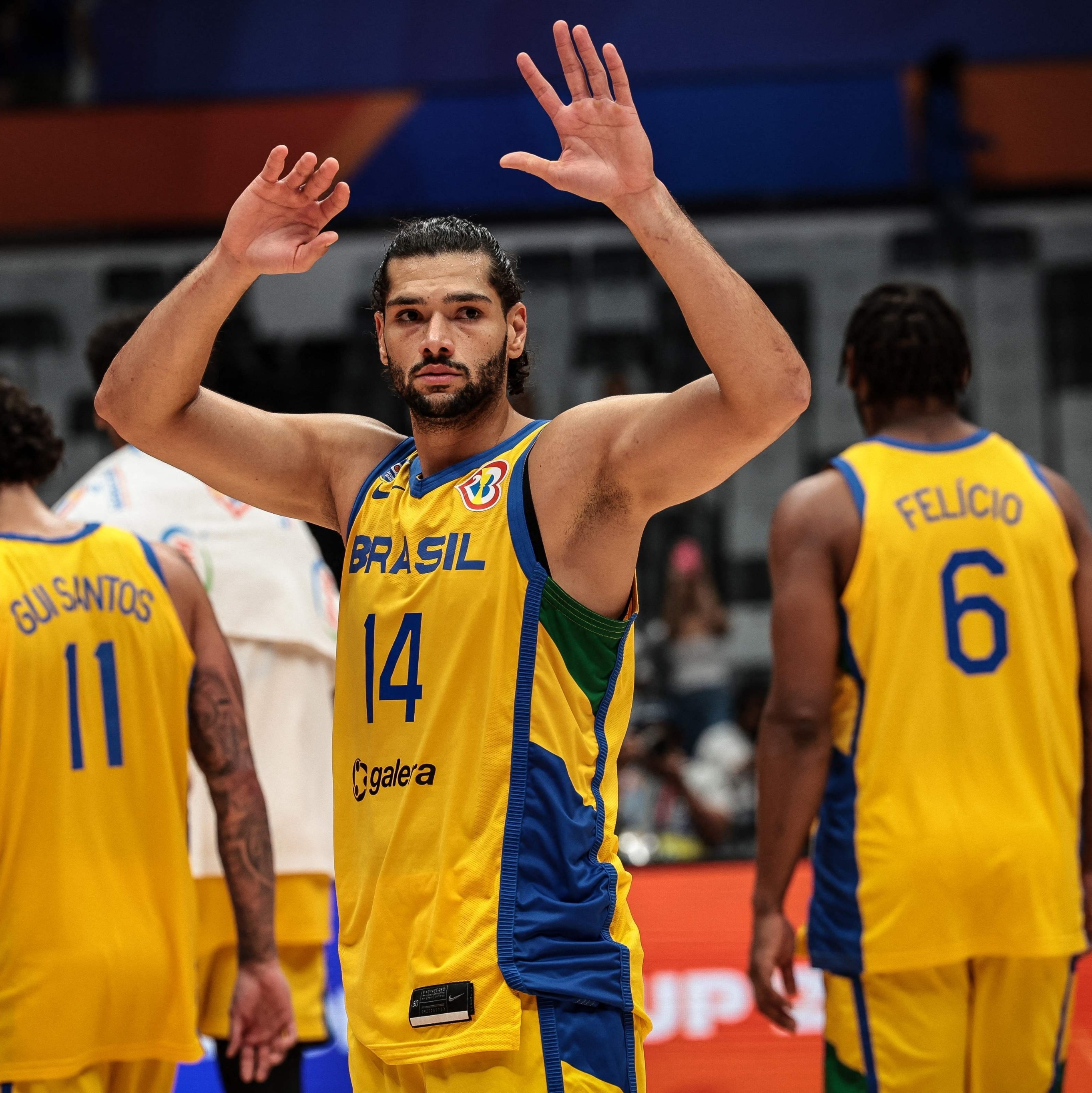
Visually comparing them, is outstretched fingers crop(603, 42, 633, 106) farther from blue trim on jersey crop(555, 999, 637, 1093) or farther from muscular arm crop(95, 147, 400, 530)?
blue trim on jersey crop(555, 999, 637, 1093)

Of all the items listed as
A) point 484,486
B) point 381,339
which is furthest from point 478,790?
point 381,339

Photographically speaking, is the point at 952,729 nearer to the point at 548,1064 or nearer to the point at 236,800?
the point at 548,1064

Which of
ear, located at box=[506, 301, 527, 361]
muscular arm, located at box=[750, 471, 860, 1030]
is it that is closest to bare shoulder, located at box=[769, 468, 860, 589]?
muscular arm, located at box=[750, 471, 860, 1030]

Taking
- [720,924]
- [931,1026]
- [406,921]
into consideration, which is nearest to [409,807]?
[406,921]

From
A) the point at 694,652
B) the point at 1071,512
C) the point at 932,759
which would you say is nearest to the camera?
the point at 932,759

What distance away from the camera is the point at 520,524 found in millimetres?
2643

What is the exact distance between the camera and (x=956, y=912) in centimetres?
320

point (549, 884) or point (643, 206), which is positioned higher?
point (643, 206)

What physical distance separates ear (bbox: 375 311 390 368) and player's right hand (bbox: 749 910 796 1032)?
159 centimetres

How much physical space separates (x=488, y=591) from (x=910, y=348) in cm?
153

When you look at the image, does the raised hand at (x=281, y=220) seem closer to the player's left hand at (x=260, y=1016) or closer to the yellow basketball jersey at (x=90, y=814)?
the yellow basketball jersey at (x=90, y=814)

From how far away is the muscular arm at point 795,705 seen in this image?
133 inches

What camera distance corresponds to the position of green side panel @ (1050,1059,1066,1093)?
126 inches

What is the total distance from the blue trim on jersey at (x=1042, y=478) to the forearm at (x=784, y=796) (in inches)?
31.4
